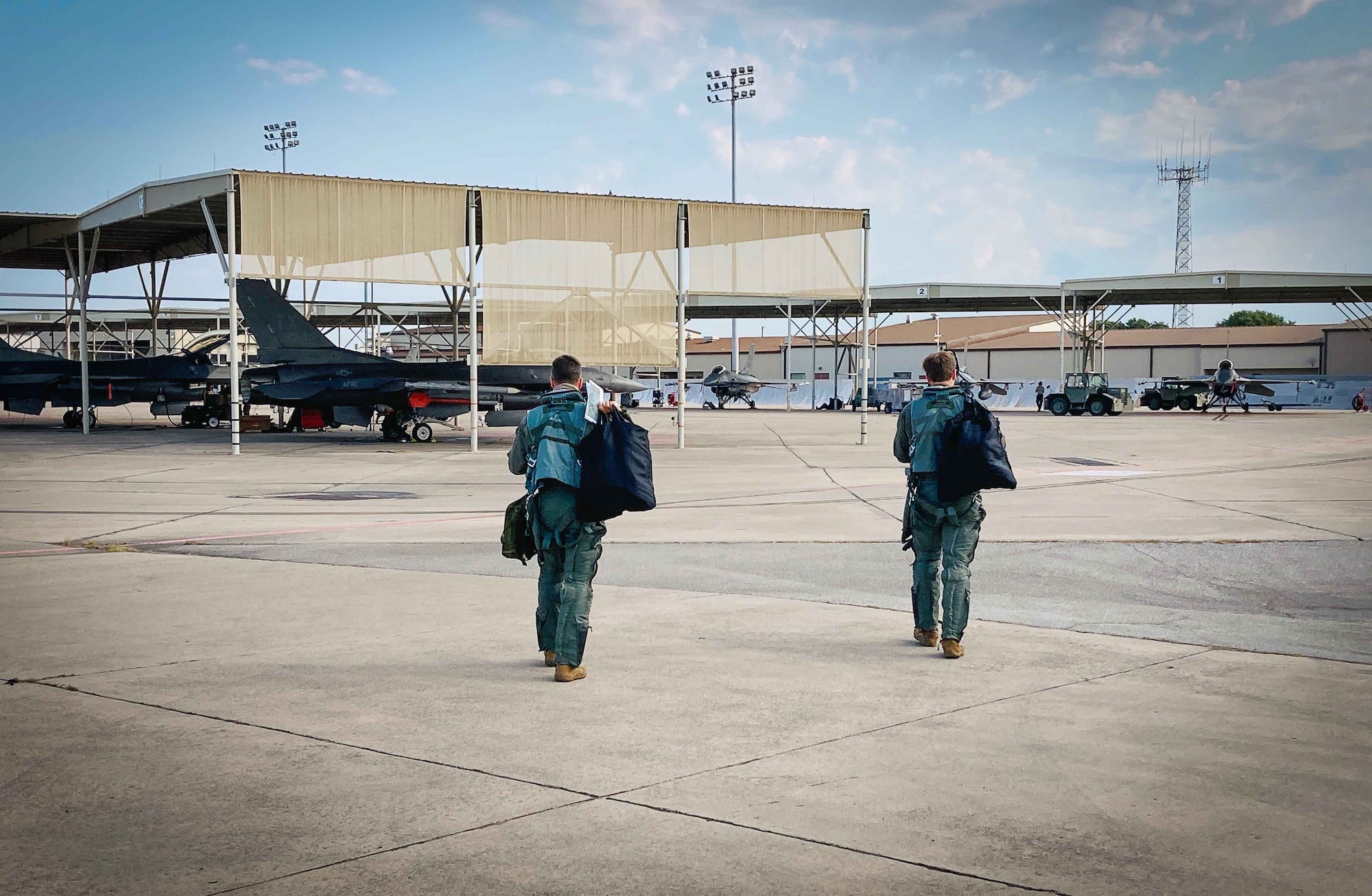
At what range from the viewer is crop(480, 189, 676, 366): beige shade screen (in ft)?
86.2

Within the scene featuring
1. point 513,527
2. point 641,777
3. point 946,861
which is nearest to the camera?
point 946,861

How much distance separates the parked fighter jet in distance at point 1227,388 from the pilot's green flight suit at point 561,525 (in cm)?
4478

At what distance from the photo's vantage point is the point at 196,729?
503 centimetres

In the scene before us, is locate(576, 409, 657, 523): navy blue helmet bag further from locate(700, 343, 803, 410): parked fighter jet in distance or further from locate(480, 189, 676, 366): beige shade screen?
locate(700, 343, 803, 410): parked fighter jet in distance

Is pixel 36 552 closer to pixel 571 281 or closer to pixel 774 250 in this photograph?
pixel 571 281

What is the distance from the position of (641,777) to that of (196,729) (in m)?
2.20

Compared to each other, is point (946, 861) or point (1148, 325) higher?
point (1148, 325)

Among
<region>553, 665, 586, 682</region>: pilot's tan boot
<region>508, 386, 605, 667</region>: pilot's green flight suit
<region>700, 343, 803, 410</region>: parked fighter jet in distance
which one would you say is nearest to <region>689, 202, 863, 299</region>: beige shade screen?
<region>508, 386, 605, 667</region>: pilot's green flight suit

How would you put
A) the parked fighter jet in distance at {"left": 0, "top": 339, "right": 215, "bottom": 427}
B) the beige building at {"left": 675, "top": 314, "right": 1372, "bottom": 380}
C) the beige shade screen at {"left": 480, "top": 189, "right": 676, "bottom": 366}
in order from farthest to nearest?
the beige building at {"left": 675, "top": 314, "right": 1372, "bottom": 380}, the parked fighter jet in distance at {"left": 0, "top": 339, "right": 215, "bottom": 427}, the beige shade screen at {"left": 480, "top": 189, "right": 676, "bottom": 366}

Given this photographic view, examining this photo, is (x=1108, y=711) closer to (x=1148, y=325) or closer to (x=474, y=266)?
(x=474, y=266)

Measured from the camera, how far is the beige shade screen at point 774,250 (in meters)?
27.8

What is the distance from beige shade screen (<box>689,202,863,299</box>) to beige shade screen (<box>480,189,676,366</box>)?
1.36 metres

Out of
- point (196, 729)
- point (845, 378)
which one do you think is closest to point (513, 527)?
point (196, 729)

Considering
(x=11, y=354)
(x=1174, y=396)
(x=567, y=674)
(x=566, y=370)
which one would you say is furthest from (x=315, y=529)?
(x=1174, y=396)
